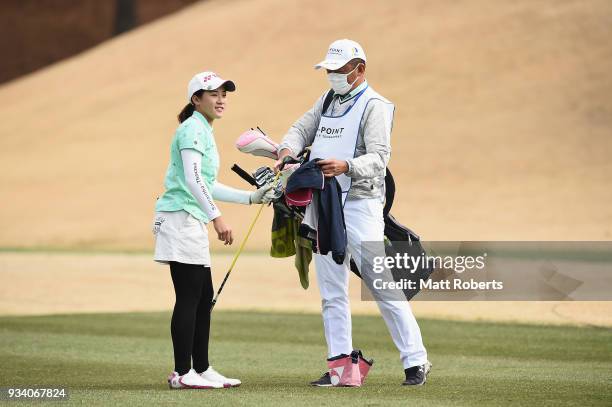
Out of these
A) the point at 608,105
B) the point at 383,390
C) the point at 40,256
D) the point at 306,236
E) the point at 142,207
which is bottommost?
the point at 383,390

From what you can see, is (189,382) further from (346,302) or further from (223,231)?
(346,302)

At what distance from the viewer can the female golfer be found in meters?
7.59

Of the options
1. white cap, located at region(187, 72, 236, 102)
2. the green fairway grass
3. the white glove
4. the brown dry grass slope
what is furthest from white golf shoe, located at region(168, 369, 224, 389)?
the brown dry grass slope

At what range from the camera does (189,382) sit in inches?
300

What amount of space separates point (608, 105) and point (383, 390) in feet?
95.4

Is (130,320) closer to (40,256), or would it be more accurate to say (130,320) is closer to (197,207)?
(197,207)

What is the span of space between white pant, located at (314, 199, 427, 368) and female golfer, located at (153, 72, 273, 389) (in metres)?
0.54

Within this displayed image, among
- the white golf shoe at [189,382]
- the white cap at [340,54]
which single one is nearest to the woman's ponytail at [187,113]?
the white cap at [340,54]

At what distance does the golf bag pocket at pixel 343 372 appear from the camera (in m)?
7.82

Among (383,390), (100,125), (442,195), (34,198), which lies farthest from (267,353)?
(100,125)

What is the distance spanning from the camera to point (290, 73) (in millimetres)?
39844

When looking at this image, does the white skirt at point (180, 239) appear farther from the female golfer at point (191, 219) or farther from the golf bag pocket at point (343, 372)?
the golf bag pocket at point (343, 372)

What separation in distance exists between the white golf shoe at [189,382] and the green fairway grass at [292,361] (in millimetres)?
103

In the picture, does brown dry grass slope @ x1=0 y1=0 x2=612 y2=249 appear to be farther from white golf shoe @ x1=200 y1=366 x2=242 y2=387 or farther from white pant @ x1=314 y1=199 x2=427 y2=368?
white golf shoe @ x1=200 y1=366 x2=242 y2=387
